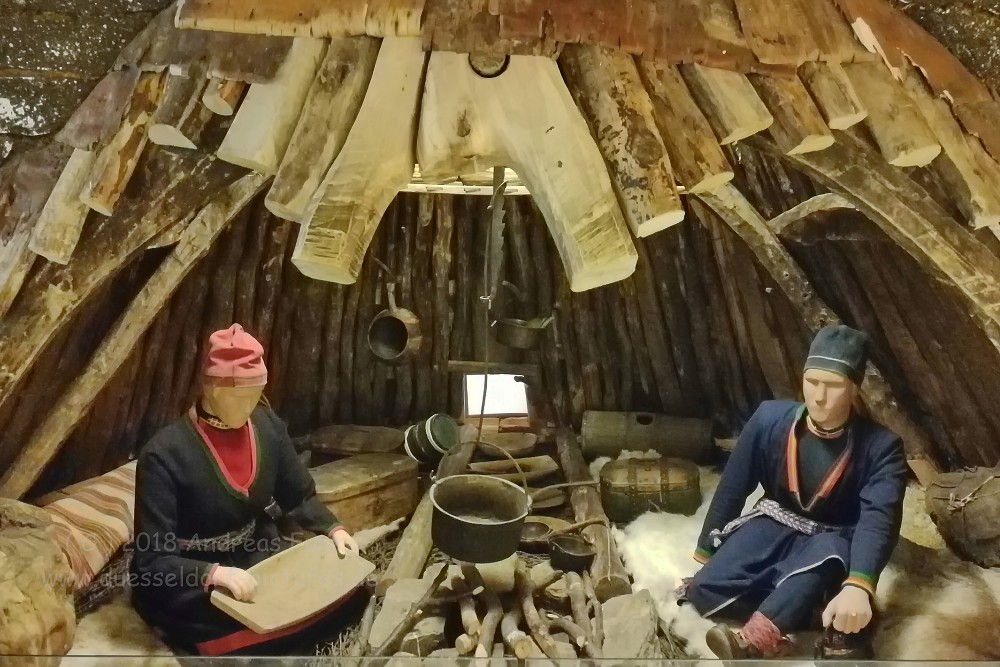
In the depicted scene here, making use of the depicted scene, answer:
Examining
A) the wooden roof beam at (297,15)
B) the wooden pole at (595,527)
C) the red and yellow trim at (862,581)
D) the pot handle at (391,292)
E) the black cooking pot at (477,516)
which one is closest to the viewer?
the wooden roof beam at (297,15)

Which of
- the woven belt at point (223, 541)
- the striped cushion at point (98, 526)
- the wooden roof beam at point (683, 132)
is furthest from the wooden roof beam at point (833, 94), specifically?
the striped cushion at point (98, 526)

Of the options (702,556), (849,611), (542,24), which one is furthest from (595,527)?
(542,24)

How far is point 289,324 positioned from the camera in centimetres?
182

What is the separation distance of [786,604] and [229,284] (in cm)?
140

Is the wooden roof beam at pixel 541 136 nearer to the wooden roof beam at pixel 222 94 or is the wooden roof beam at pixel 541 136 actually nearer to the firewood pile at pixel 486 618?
the wooden roof beam at pixel 222 94

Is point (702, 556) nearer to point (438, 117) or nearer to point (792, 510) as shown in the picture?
point (792, 510)

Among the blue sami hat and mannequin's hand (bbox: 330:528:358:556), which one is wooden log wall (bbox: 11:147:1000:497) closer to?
the blue sami hat

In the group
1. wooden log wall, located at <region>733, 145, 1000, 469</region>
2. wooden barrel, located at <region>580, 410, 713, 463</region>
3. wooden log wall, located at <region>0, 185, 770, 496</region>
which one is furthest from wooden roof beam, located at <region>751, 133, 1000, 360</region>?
wooden barrel, located at <region>580, 410, 713, 463</region>

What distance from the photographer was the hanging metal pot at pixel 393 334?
188 cm

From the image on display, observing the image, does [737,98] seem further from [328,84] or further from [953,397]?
[953,397]

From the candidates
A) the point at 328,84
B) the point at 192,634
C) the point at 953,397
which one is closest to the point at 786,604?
the point at 953,397

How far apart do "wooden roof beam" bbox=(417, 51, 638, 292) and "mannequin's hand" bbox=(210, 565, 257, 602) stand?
832 mm

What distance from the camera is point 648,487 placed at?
1.89 m

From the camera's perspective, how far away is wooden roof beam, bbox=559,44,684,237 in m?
1.19
